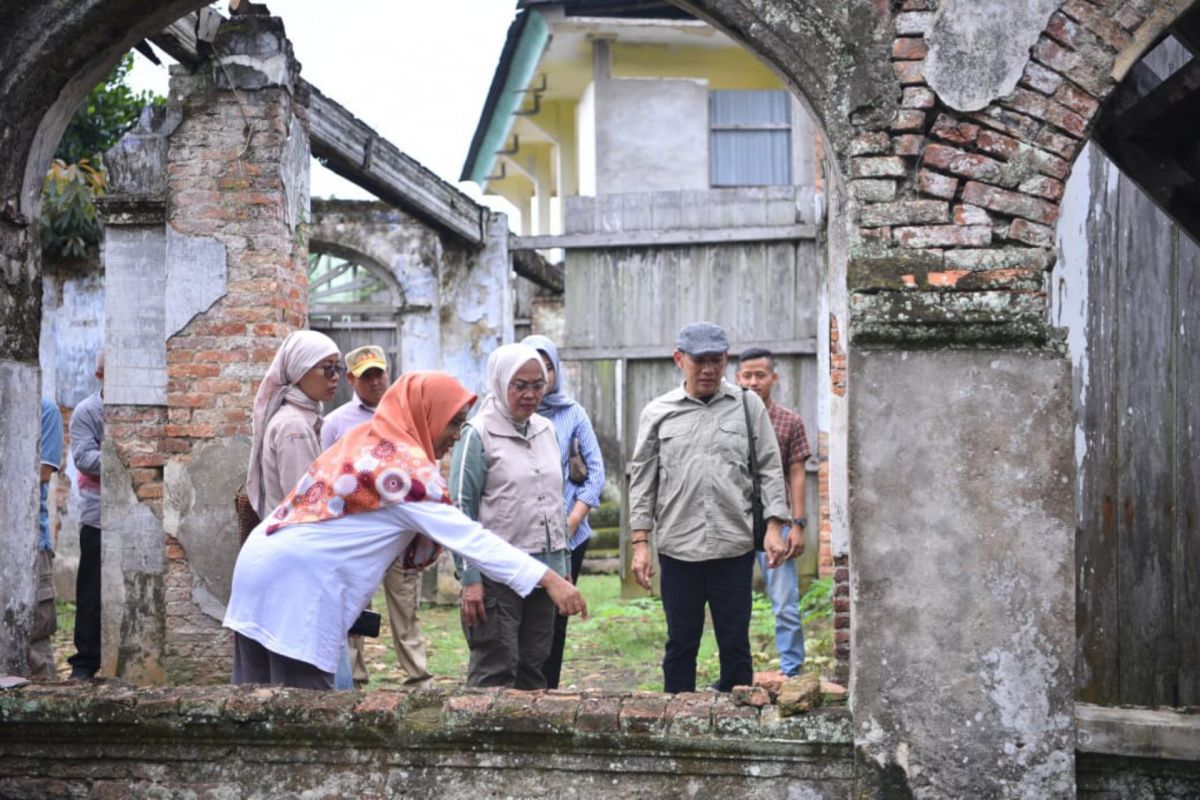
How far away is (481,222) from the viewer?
443 inches

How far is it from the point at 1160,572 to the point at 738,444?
1895 millimetres

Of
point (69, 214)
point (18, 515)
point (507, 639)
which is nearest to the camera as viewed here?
point (18, 515)

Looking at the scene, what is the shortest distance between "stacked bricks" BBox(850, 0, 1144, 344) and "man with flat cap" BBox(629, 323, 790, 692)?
6.21ft

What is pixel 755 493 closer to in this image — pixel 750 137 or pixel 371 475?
pixel 371 475

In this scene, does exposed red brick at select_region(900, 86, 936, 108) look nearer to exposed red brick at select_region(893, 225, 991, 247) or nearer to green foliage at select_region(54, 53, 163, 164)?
exposed red brick at select_region(893, 225, 991, 247)

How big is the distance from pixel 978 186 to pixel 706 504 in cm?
229

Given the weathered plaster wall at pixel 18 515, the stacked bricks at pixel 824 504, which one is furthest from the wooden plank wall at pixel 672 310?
the weathered plaster wall at pixel 18 515

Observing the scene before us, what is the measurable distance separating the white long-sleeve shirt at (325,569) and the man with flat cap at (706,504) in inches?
67.5

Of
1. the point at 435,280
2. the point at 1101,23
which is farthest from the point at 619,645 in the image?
the point at 1101,23

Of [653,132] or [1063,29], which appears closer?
[1063,29]

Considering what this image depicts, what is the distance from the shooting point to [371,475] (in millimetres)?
4391

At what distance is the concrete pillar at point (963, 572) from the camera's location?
4199 millimetres

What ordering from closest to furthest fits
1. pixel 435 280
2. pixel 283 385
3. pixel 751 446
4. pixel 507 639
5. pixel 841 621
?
pixel 507 639
pixel 283 385
pixel 751 446
pixel 841 621
pixel 435 280

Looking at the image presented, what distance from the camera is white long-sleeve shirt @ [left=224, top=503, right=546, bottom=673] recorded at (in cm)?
438
